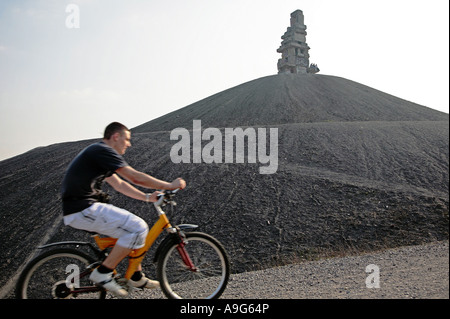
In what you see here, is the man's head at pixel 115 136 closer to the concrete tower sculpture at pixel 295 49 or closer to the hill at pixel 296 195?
the hill at pixel 296 195

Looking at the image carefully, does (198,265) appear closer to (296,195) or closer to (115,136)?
(115,136)

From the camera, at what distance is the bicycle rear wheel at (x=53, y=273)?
169 inches

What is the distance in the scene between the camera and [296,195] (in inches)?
457

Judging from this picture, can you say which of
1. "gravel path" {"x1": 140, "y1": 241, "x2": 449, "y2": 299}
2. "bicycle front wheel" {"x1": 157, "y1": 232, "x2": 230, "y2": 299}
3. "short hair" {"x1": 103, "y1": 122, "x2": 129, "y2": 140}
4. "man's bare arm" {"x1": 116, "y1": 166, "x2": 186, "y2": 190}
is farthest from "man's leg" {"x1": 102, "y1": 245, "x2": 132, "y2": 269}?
"gravel path" {"x1": 140, "y1": 241, "x2": 449, "y2": 299}

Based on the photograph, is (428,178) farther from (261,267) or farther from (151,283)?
(151,283)

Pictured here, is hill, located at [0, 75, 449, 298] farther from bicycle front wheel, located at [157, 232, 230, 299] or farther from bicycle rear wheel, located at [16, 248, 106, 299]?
bicycle rear wheel, located at [16, 248, 106, 299]

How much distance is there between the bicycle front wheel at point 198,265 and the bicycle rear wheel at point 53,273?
0.88 meters

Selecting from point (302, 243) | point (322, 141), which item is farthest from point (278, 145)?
point (302, 243)

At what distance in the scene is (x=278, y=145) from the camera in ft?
57.3

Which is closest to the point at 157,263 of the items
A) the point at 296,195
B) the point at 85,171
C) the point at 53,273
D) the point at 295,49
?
the point at 53,273

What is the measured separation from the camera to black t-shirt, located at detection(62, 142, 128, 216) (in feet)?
14.0

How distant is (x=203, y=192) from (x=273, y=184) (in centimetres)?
256

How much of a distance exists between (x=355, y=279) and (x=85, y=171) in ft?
15.5

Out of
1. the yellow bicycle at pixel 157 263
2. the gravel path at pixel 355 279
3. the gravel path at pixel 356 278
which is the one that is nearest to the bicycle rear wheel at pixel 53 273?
the yellow bicycle at pixel 157 263
